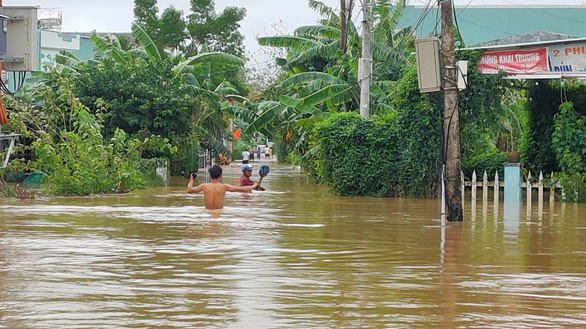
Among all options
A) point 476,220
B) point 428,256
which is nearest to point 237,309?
point 428,256

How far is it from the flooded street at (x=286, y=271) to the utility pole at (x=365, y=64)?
10653 millimetres

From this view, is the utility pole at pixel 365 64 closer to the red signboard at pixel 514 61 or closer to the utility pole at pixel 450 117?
the red signboard at pixel 514 61

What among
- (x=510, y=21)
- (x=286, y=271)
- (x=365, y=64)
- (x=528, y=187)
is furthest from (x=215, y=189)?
(x=510, y=21)

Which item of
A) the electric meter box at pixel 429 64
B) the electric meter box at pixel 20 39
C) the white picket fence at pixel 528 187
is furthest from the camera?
the electric meter box at pixel 20 39

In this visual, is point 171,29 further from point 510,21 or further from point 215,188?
point 215,188

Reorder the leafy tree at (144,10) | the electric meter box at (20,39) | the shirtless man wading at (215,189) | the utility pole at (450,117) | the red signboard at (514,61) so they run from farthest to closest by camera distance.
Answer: the leafy tree at (144,10) < the electric meter box at (20,39) < the red signboard at (514,61) < the shirtless man wading at (215,189) < the utility pole at (450,117)

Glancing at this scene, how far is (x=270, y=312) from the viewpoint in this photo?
7918 mm

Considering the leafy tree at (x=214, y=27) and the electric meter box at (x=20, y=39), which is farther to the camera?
the leafy tree at (x=214, y=27)

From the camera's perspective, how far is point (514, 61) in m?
24.9

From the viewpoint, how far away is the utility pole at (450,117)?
16.9 meters

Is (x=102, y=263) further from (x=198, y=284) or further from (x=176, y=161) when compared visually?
(x=176, y=161)

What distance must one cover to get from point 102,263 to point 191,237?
326 centimetres

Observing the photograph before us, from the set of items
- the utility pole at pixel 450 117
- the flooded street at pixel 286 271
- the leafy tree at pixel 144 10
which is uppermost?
the leafy tree at pixel 144 10

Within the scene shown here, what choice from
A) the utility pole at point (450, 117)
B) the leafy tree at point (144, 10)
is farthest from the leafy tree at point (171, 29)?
the utility pole at point (450, 117)
